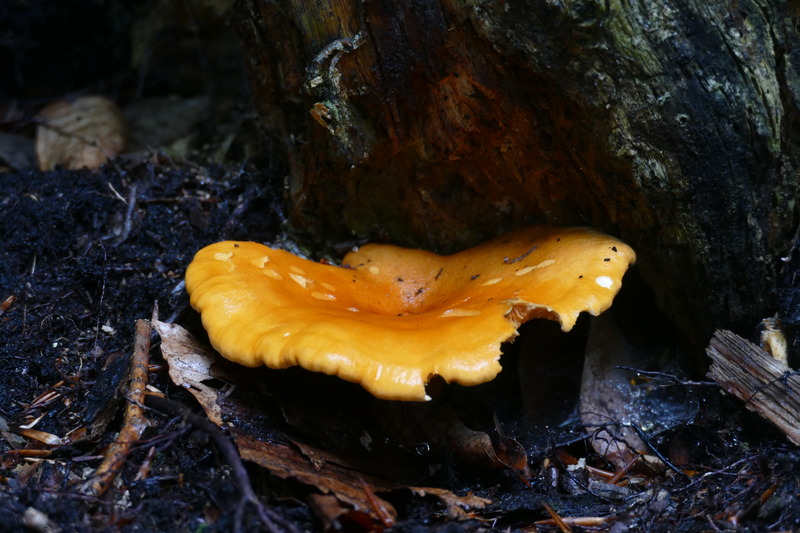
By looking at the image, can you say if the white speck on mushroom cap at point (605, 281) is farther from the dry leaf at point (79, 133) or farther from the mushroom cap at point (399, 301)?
the dry leaf at point (79, 133)

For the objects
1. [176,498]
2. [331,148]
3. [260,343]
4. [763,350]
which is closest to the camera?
[176,498]

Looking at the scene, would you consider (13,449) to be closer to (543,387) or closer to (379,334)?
(379,334)

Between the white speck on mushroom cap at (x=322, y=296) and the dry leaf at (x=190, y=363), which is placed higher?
the white speck on mushroom cap at (x=322, y=296)

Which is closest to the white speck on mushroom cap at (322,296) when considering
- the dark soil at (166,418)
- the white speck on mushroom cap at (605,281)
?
the dark soil at (166,418)

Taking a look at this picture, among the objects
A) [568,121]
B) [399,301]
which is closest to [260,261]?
[399,301]

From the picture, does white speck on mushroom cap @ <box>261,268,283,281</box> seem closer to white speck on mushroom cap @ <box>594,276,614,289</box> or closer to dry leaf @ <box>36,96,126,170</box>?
white speck on mushroom cap @ <box>594,276,614,289</box>

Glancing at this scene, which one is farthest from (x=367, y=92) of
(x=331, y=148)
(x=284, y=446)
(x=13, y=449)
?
(x=13, y=449)

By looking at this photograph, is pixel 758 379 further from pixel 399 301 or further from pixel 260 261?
pixel 260 261
